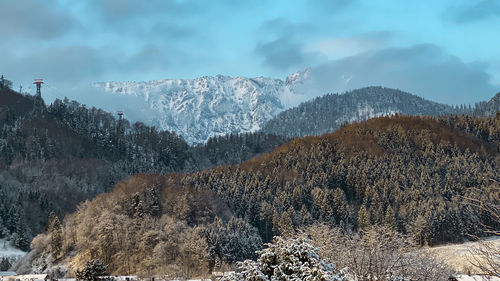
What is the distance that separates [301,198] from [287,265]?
10387 centimetres

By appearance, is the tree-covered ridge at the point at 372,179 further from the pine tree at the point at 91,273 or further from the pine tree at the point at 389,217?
the pine tree at the point at 91,273

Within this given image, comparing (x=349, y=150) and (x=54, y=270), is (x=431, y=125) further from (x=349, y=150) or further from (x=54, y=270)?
(x=54, y=270)

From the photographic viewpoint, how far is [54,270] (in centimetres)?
7700

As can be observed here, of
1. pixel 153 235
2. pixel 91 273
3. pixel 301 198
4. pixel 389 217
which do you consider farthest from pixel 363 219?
pixel 91 273

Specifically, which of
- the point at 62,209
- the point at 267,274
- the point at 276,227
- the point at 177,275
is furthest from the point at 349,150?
the point at 267,274

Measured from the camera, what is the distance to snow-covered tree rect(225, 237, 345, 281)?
17.0 m

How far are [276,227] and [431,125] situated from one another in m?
A: 96.8

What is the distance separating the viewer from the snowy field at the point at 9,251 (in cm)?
11569

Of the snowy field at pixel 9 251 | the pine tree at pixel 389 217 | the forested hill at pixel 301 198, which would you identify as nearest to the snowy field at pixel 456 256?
the forested hill at pixel 301 198

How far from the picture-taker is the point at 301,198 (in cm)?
12012

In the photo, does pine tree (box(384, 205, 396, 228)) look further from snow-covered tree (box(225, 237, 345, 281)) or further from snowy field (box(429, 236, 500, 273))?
snow-covered tree (box(225, 237, 345, 281))

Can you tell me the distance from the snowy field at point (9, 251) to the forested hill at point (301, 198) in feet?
69.7

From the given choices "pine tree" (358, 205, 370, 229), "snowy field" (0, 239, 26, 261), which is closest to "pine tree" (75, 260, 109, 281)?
"pine tree" (358, 205, 370, 229)

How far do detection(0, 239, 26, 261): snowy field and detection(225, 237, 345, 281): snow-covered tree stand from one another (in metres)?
112
